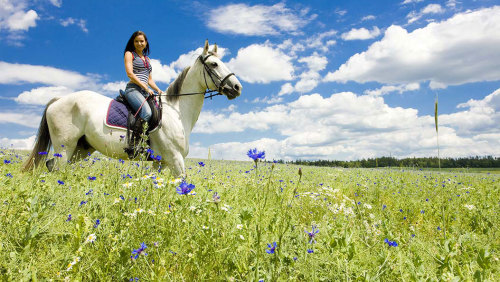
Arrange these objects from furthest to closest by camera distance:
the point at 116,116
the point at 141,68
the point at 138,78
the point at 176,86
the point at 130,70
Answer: the point at 176,86 → the point at 141,68 → the point at 138,78 → the point at 130,70 → the point at 116,116

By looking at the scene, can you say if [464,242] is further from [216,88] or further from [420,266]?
[216,88]

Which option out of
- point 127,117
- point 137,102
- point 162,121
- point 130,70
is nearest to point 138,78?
point 130,70

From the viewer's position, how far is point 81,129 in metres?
6.01

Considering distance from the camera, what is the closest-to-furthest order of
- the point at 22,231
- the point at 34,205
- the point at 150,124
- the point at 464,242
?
the point at 22,231, the point at 34,205, the point at 464,242, the point at 150,124

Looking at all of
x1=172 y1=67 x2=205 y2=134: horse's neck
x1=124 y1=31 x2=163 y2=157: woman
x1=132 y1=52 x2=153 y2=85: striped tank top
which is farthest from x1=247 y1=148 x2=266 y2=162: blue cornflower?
x1=132 y1=52 x2=153 y2=85: striped tank top

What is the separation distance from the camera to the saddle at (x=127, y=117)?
5.70 metres

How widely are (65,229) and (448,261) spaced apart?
3540mm

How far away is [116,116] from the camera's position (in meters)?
5.73

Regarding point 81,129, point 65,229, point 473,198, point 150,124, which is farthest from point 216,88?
point 473,198

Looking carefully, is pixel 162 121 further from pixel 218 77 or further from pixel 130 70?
pixel 218 77

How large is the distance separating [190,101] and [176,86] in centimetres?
54

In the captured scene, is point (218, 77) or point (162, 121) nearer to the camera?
point (162, 121)

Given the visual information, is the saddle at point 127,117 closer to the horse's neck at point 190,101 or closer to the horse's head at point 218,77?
the horse's neck at point 190,101

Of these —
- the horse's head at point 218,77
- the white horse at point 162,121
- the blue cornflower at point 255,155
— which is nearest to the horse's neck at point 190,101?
the white horse at point 162,121
